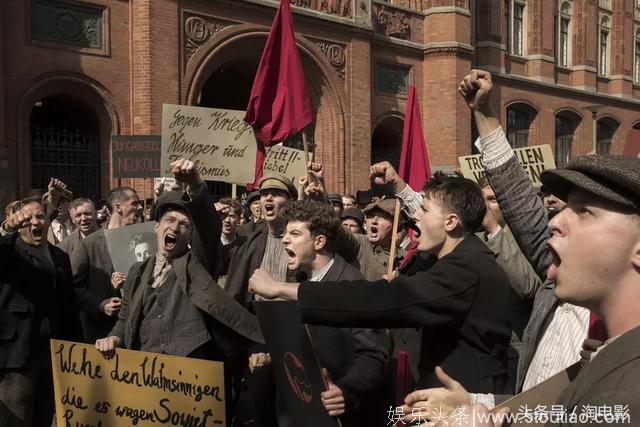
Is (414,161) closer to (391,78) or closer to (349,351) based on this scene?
(349,351)

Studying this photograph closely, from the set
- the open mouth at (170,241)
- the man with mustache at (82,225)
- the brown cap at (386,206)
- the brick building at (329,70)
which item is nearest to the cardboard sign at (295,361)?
the open mouth at (170,241)

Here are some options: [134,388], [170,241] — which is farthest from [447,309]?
[134,388]

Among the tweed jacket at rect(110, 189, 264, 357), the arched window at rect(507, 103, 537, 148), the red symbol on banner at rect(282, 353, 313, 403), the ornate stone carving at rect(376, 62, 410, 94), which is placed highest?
the ornate stone carving at rect(376, 62, 410, 94)

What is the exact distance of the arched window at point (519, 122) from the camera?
84.3ft

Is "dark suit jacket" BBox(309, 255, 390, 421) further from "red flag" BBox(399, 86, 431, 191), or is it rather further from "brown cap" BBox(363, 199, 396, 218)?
"red flag" BBox(399, 86, 431, 191)

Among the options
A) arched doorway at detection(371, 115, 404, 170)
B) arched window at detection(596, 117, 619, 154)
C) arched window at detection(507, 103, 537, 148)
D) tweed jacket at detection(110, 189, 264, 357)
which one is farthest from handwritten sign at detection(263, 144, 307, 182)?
arched window at detection(596, 117, 619, 154)

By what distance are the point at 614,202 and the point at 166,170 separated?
648 centimetres

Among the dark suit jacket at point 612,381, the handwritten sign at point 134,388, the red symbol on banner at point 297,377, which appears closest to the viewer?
the dark suit jacket at point 612,381

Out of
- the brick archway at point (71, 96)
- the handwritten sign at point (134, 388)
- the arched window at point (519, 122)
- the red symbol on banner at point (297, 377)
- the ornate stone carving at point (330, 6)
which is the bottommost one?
the handwritten sign at point (134, 388)

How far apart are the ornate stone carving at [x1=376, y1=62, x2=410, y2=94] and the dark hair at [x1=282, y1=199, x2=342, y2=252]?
17.2 meters

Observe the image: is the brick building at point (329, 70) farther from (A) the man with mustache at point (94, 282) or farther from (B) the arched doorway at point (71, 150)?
(A) the man with mustache at point (94, 282)

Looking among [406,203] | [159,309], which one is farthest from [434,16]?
[159,309]

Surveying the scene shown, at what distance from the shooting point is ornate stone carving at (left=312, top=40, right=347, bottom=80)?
18.2 meters

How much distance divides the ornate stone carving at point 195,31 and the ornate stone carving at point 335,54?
325 cm
